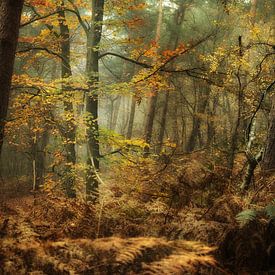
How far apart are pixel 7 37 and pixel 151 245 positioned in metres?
3.98

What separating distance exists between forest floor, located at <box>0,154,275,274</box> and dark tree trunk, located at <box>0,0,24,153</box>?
7.27 feet

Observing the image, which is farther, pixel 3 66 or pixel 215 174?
pixel 3 66

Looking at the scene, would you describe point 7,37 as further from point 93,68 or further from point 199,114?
point 199,114

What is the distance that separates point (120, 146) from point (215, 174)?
6.44 m

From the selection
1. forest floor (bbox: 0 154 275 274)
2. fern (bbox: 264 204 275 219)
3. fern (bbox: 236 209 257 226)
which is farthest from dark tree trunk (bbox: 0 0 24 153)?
fern (bbox: 264 204 275 219)

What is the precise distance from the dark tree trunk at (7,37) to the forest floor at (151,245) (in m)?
2.22

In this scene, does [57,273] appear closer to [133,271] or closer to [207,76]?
[133,271]

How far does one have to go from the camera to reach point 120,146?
11.4m

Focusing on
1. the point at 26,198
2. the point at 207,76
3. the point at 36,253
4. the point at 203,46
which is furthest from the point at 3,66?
the point at 203,46

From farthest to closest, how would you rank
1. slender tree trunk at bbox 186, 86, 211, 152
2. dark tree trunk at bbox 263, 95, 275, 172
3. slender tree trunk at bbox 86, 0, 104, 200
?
slender tree trunk at bbox 186, 86, 211, 152, slender tree trunk at bbox 86, 0, 104, 200, dark tree trunk at bbox 263, 95, 275, 172

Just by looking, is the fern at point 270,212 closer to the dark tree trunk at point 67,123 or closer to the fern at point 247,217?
the fern at point 247,217

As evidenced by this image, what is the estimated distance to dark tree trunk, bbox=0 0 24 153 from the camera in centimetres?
543

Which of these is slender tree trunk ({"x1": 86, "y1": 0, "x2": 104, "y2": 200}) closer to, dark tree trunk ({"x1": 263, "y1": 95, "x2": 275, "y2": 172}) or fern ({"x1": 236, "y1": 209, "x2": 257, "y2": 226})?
dark tree trunk ({"x1": 263, "y1": 95, "x2": 275, "y2": 172})

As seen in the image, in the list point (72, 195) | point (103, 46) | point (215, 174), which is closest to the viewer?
point (215, 174)
